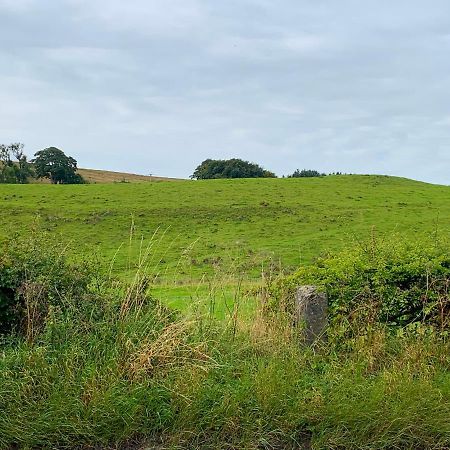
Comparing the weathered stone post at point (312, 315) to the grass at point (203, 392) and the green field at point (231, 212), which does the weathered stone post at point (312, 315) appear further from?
the green field at point (231, 212)

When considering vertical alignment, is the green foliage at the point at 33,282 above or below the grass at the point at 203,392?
above

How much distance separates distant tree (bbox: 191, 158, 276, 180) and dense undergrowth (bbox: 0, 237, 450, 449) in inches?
2976

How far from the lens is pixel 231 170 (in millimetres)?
82062

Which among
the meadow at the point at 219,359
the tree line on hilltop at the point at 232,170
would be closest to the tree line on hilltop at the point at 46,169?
the tree line on hilltop at the point at 232,170

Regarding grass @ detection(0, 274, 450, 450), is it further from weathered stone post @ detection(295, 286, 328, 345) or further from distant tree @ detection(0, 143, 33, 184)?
distant tree @ detection(0, 143, 33, 184)

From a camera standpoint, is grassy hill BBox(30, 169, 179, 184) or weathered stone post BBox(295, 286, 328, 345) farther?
grassy hill BBox(30, 169, 179, 184)

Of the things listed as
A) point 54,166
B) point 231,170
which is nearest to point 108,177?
point 54,166

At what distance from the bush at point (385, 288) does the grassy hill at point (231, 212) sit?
15.0m

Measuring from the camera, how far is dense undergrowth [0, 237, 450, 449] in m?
5.11

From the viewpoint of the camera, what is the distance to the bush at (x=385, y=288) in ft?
21.9

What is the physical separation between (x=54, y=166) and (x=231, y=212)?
40728 mm

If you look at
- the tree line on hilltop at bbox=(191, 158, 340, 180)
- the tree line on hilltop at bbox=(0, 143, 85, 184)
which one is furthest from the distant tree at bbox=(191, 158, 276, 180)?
the tree line on hilltop at bbox=(0, 143, 85, 184)

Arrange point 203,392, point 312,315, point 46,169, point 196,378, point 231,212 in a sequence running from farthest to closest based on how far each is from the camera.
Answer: point 46,169 → point 231,212 → point 312,315 → point 196,378 → point 203,392

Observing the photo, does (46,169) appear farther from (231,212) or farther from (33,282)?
(33,282)
